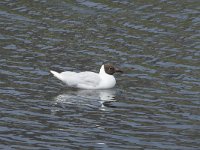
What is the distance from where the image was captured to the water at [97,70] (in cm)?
2275

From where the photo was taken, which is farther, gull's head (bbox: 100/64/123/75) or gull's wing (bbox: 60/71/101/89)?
gull's head (bbox: 100/64/123/75)

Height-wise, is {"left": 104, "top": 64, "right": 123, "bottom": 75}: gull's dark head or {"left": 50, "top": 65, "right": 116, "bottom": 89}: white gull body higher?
{"left": 104, "top": 64, "right": 123, "bottom": 75}: gull's dark head

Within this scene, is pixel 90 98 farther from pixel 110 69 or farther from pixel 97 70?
pixel 97 70

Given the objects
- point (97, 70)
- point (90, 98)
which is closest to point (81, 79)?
point (90, 98)

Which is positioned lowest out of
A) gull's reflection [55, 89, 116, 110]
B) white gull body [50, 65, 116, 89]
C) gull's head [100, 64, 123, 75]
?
gull's reflection [55, 89, 116, 110]

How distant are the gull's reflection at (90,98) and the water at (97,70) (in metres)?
0.03

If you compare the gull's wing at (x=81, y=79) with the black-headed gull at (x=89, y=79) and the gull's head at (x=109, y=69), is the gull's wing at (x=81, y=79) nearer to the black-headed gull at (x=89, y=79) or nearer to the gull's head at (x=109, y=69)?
the black-headed gull at (x=89, y=79)

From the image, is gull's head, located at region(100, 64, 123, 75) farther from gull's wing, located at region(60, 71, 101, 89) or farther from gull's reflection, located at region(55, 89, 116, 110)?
gull's reflection, located at region(55, 89, 116, 110)

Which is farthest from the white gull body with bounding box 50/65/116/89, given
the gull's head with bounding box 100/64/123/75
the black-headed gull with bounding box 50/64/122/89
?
the gull's head with bounding box 100/64/123/75

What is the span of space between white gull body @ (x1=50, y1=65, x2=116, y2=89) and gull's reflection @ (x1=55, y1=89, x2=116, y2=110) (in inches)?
12.0

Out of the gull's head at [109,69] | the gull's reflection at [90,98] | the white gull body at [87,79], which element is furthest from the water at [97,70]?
the gull's head at [109,69]

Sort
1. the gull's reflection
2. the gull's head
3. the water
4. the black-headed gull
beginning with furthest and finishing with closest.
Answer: the gull's head
the black-headed gull
the gull's reflection
the water

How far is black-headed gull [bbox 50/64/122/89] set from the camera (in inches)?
1135

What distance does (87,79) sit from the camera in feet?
95.0
